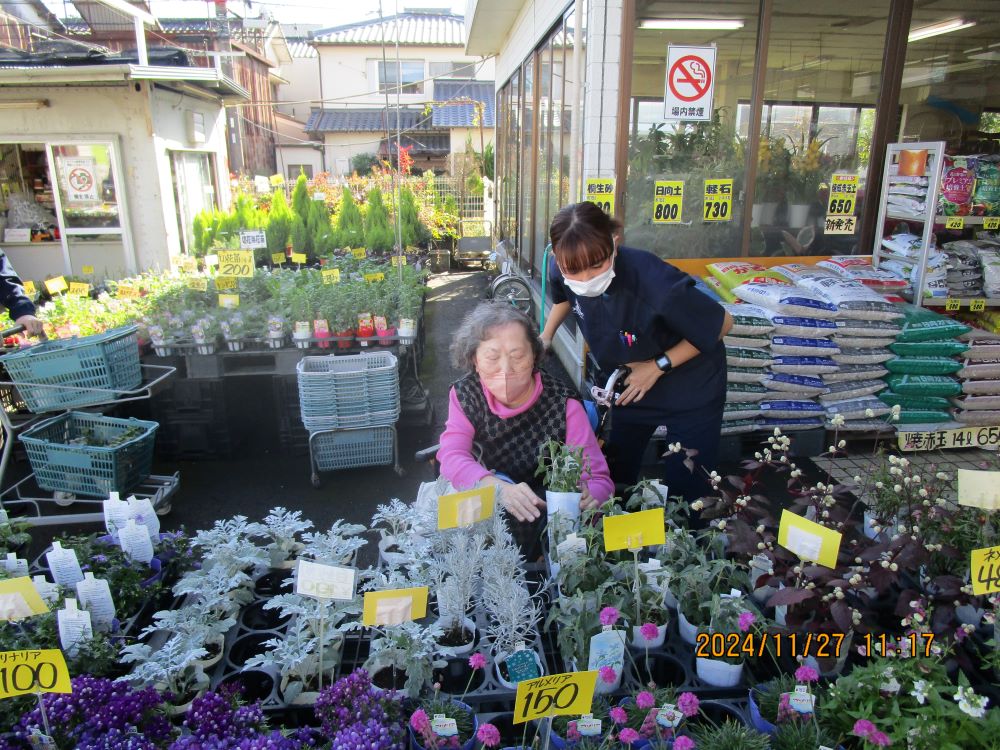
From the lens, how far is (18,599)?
5.23 ft

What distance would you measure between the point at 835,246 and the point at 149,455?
192 inches

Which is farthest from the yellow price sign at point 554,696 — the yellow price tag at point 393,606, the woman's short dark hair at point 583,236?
the woman's short dark hair at point 583,236

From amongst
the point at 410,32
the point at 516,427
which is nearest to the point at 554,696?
the point at 516,427

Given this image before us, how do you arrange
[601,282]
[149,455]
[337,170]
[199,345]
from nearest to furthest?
[601,282]
[149,455]
[199,345]
[337,170]

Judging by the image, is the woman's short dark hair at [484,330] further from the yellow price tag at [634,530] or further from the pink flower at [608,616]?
the pink flower at [608,616]

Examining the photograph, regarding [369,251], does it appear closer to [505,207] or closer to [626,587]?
[505,207]

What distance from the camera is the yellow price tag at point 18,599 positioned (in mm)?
1581

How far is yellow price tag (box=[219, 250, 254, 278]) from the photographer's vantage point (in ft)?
17.1

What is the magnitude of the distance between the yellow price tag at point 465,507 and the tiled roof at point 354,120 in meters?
21.0

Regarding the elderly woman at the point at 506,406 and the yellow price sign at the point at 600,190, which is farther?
the yellow price sign at the point at 600,190

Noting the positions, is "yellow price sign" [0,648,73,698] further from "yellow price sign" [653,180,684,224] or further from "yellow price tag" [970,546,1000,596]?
"yellow price sign" [653,180,684,224]

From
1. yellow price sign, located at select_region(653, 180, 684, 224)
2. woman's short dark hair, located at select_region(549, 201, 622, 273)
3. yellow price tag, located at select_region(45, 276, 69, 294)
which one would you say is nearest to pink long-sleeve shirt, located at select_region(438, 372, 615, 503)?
woman's short dark hair, located at select_region(549, 201, 622, 273)

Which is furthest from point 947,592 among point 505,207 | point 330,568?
point 505,207

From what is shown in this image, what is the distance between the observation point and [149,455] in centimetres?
409
